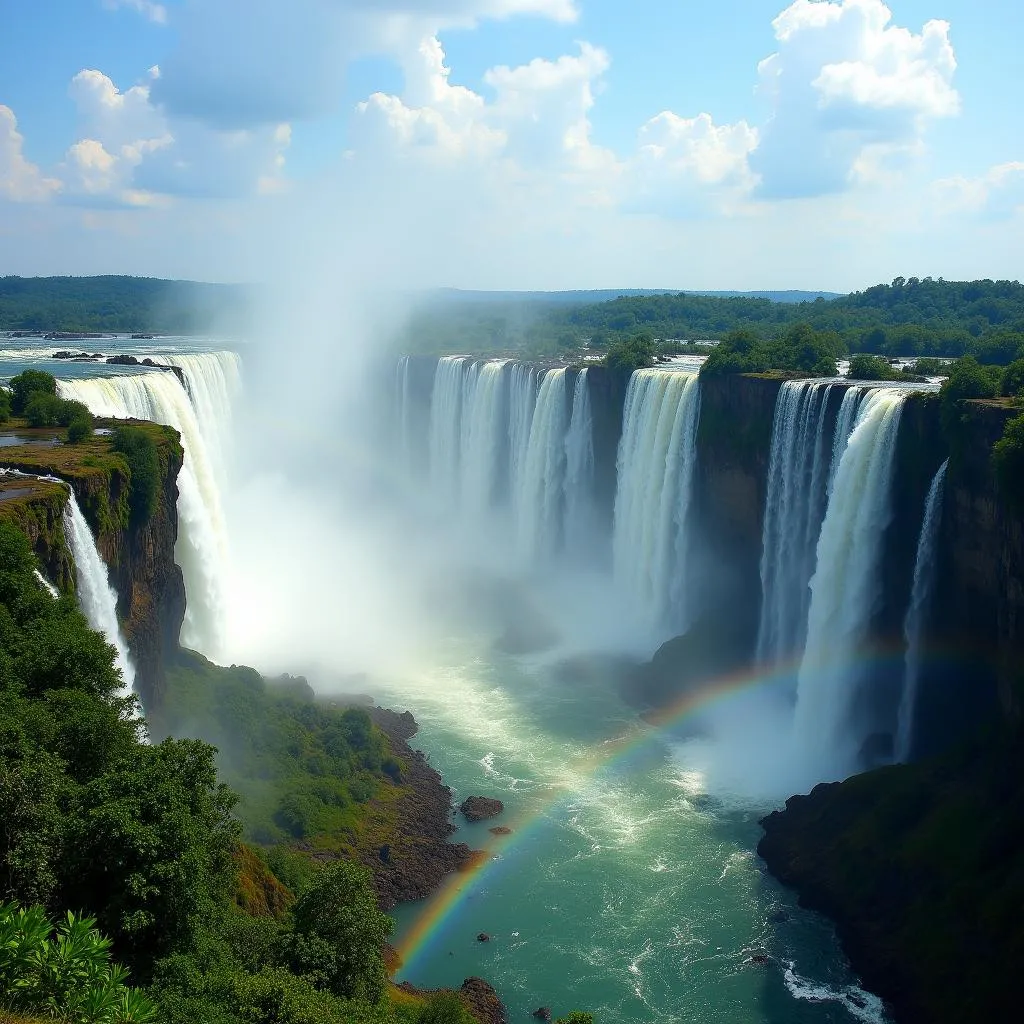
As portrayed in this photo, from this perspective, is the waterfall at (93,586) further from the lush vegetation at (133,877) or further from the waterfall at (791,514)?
the waterfall at (791,514)

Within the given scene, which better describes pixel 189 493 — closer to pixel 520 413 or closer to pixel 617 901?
pixel 617 901

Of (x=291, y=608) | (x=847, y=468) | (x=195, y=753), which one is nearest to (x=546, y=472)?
(x=291, y=608)

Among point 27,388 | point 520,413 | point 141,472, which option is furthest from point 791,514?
point 27,388

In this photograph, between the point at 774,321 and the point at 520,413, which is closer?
the point at 520,413

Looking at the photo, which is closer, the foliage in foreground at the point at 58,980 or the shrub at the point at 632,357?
the foliage in foreground at the point at 58,980

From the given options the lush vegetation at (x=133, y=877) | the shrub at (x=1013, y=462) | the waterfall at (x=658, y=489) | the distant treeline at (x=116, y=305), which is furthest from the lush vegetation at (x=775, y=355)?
the distant treeline at (x=116, y=305)

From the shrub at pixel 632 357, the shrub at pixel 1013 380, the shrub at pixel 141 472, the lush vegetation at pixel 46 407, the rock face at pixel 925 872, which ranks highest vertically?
the shrub at pixel 1013 380

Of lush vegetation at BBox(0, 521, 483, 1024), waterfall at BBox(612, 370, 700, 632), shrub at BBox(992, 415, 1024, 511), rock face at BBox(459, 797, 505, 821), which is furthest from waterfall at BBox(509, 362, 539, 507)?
lush vegetation at BBox(0, 521, 483, 1024)
